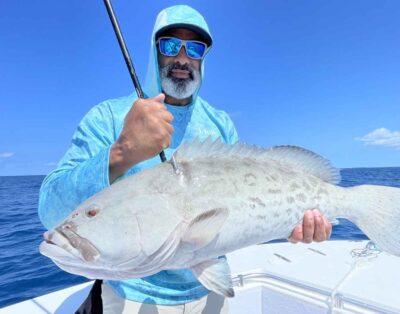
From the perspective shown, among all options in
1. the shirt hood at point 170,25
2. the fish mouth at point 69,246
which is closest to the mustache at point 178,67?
the shirt hood at point 170,25

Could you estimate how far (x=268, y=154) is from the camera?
2510mm

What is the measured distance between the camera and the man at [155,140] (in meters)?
1.85

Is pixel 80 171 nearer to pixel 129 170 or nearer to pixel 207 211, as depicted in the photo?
pixel 129 170

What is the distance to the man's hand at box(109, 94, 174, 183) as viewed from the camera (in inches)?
70.4

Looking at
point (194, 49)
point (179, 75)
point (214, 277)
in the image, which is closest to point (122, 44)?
point (179, 75)

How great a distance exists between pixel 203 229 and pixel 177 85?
1.47 metres

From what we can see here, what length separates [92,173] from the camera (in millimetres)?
1882

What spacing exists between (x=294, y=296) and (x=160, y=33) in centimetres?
320

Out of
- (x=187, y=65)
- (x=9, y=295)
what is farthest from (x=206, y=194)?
(x=9, y=295)

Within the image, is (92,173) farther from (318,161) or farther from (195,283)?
(318,161)

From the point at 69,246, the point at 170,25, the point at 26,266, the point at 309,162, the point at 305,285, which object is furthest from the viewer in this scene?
the point at 26,266

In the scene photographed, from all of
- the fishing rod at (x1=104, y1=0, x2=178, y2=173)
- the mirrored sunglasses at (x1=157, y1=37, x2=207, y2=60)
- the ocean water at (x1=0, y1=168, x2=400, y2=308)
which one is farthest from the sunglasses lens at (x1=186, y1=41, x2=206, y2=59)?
the ocean water at (x1=0, y1=168, x2=400, y2=308)

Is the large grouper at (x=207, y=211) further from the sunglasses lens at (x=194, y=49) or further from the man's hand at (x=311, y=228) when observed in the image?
the sunglasses lens at (x=194, y=49)

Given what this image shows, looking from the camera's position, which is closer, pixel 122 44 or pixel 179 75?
pixel 122 44
